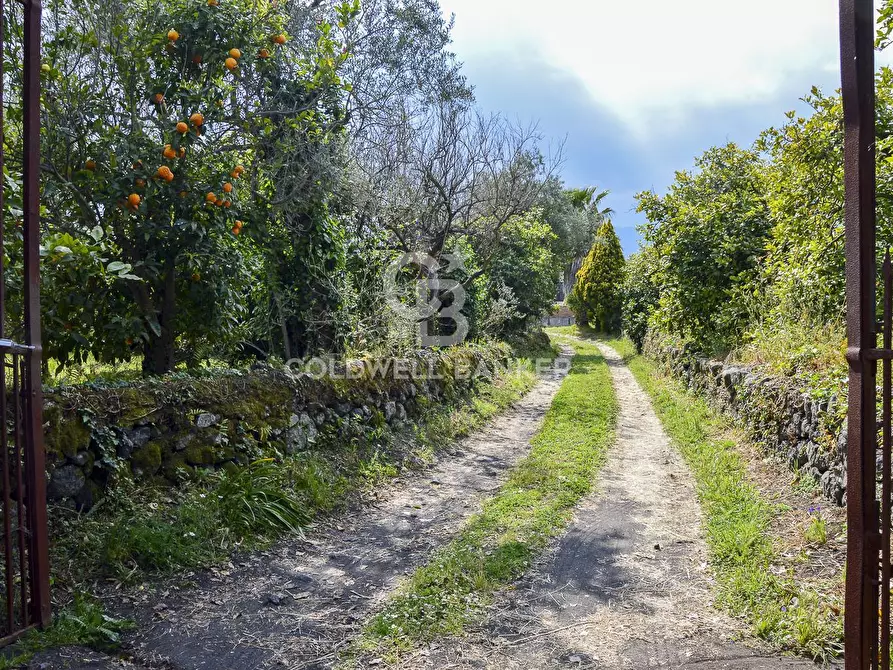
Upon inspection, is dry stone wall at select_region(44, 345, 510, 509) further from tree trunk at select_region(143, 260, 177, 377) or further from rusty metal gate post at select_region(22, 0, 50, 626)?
rusty metal gate post at select_region(22, 0, 50, 626)

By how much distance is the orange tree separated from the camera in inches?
202

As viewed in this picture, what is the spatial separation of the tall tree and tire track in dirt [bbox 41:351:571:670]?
80.4 feet

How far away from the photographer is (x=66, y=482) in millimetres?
4152

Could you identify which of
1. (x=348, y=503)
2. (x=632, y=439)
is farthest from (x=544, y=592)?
(x=632, y=439)

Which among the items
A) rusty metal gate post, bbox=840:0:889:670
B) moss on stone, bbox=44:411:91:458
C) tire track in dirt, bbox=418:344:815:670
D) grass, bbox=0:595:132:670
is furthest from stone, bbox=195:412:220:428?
rusty metal gate post, bbox=840:0:889:670

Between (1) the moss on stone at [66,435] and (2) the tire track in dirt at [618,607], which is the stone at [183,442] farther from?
(2) the tire track in dirt at [618,607]

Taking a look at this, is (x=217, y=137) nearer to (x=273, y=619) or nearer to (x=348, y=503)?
(x=348, y=503)

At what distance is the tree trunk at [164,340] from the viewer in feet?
19.0

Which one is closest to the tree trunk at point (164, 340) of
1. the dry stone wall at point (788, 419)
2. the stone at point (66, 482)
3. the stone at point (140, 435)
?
the stone at point (140, 435)

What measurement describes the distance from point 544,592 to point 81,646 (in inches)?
113

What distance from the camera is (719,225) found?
10758 millimetres

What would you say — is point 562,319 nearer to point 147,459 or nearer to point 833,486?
point 833,486

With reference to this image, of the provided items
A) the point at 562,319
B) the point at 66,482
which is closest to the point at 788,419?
the point at 66,482

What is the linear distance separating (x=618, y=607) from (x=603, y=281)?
88.7 ft
